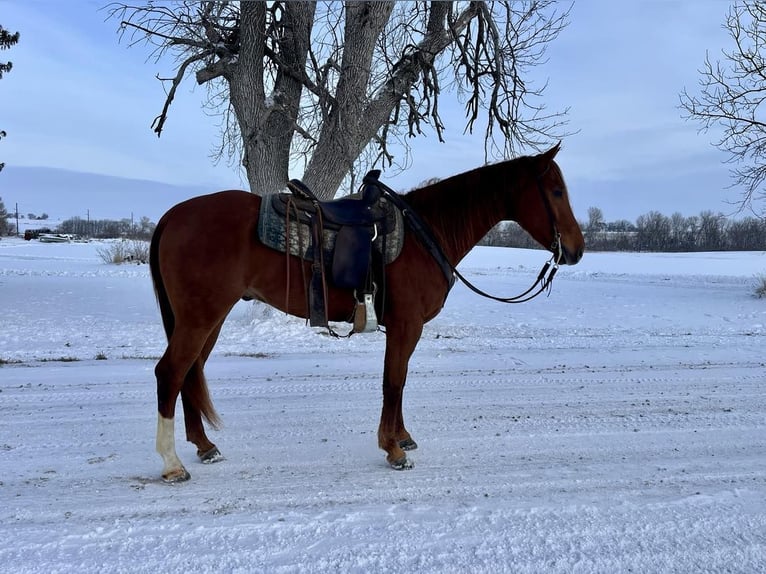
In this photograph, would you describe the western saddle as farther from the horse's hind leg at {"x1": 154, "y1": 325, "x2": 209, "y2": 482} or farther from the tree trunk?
the tree trunk

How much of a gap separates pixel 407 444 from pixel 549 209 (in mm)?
1997

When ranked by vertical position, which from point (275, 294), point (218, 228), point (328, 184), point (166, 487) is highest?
point (328, 184)

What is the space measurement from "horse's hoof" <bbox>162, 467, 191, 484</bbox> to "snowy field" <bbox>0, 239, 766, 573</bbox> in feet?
0.22

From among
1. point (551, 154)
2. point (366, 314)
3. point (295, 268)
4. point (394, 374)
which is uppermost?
point (551, 154)

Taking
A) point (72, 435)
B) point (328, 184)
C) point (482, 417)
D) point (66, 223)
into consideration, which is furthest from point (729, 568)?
point (66, 223)

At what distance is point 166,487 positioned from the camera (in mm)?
3012

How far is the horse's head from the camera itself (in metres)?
3.54

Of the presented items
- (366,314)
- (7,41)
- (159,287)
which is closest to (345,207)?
(366,314)

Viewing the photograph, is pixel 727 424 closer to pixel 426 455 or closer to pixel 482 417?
pixel 482 417

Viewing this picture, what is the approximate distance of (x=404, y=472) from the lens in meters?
3.24

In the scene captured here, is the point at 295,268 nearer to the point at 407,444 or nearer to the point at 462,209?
the point at 462,209

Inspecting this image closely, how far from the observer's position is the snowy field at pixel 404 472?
2332 millimetres

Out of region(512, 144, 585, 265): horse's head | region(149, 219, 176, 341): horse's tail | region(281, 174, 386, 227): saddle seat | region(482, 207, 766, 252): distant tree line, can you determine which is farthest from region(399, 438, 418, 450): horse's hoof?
region(482, 207, 766, 252): distant tree line

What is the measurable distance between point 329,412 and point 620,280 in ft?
68.3
